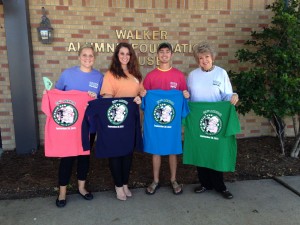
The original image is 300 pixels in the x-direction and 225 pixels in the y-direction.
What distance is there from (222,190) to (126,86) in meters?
1.67

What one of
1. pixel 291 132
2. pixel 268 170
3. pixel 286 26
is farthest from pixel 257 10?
pixel 268 170

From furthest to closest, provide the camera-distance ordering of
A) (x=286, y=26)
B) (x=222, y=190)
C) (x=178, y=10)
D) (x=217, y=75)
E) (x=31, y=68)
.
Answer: (x=178, y=10)
(x=31, y=68)
(x=286, y=26)
(x=222, y=190)
(x=217, y=75)

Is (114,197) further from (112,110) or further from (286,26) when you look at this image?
(286,26)

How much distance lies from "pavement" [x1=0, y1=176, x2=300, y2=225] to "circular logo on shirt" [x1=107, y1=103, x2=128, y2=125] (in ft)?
3.08

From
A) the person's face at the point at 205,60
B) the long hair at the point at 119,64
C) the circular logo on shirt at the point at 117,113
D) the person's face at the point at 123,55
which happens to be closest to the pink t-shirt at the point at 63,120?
the circular logo on shirt at the point at 117,113

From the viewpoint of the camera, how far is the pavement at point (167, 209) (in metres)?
3.05

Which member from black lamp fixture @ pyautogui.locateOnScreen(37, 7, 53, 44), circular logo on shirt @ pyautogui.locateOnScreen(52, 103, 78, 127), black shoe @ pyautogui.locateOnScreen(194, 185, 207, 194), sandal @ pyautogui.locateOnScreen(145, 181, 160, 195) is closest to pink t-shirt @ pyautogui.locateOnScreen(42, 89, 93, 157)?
circular logo on shirt @ pyautogui.locateOnScreen(52, 103, 78, 127)

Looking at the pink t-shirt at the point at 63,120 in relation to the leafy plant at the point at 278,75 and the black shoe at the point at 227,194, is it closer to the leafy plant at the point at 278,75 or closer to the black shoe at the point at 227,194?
the black shoe at the point at 227,194

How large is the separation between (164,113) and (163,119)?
0.23 ft

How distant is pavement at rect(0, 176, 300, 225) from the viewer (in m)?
3.05

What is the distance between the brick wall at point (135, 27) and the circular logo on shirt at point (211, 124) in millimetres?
1980

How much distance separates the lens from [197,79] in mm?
3410

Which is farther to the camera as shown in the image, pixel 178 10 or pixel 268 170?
pixel 178 10

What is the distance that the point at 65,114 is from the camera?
10.5 feet
